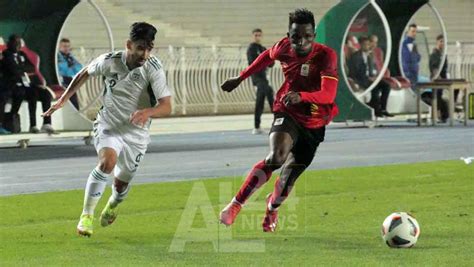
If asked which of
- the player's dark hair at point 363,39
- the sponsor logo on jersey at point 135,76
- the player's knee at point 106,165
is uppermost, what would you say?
the sponsor logo on jersey at point 135,76

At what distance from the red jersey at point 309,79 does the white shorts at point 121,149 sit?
120 centimetres

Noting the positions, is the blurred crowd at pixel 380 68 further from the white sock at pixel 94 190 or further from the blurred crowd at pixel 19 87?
the white sock at pixel 94 190

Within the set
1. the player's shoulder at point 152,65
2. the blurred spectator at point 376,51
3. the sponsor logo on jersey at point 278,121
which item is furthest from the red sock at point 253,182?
the blurred spectator at point 376,51

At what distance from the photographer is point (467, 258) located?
35.5ft

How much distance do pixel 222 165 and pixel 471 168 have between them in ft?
12.2

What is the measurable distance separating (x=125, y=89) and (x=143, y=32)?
66cm

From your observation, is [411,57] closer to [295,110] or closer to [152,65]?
[295,110]

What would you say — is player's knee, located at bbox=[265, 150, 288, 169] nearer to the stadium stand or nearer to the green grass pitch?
the green grass pitch

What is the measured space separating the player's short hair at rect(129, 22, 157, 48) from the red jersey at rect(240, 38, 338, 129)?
989mm

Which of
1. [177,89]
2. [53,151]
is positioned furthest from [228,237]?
[177,89]

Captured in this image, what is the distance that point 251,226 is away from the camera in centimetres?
1315

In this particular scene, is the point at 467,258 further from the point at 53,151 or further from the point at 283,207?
the point at 53,151

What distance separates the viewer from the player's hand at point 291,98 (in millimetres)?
12008

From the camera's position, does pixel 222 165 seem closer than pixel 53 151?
Yes
